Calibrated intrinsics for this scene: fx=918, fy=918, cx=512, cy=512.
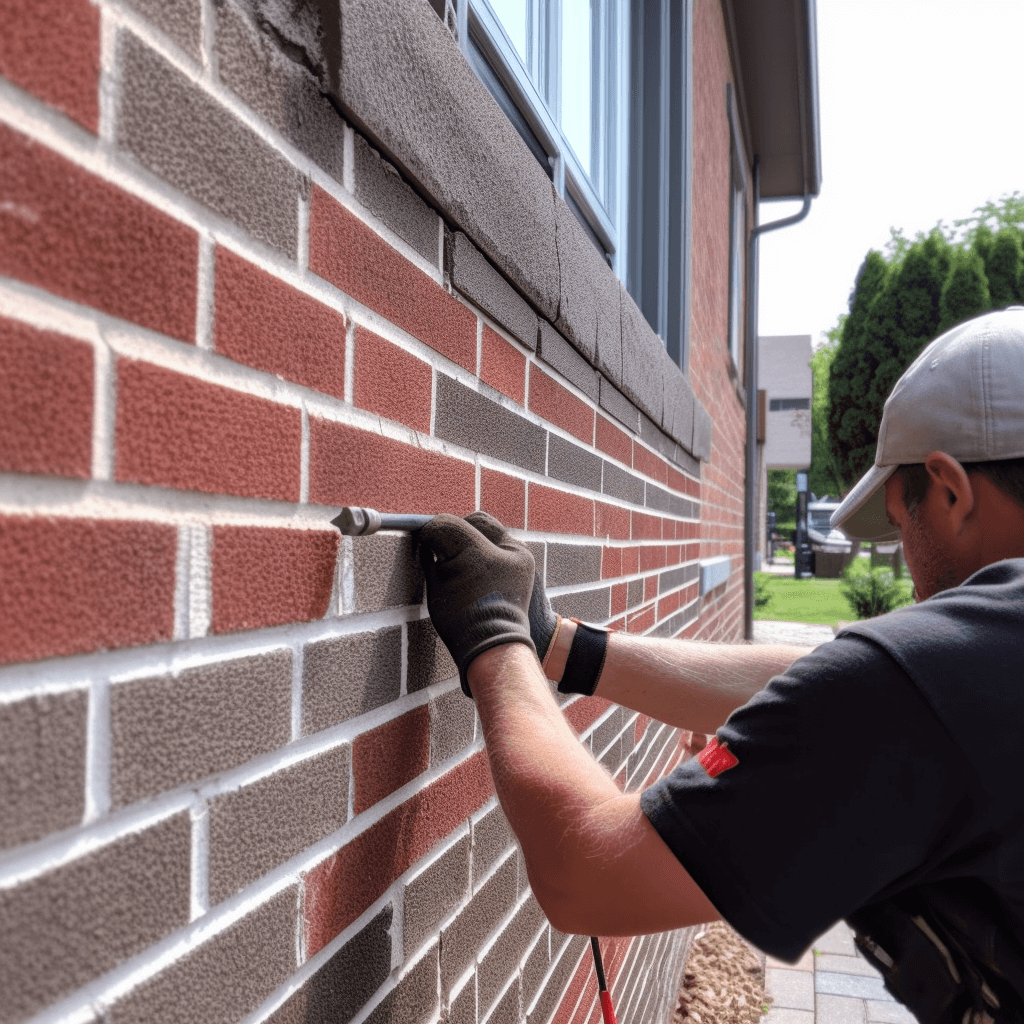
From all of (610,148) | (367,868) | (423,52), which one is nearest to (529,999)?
(367,868)

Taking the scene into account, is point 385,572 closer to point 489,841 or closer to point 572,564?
point 489,841

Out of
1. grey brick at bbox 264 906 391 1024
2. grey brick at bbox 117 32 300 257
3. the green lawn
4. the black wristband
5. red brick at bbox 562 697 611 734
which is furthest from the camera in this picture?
the green lawn

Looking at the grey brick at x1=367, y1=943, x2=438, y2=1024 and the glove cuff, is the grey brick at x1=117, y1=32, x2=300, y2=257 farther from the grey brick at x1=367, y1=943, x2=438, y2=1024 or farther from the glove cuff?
the grey brick at x1=367, y1=943, x2=438, y2=1024

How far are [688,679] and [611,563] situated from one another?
430 millimetres

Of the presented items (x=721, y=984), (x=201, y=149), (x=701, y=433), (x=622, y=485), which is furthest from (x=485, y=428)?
(x=721, y=984)

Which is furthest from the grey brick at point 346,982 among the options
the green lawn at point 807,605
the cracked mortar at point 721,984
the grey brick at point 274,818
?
the green lawn at point 807,605

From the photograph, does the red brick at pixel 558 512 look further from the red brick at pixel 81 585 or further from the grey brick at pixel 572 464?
the red brick at pixel 81 585

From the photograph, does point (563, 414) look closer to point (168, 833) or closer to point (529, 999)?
point (529, 999)

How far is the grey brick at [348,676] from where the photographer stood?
0.94 m

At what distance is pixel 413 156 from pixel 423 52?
148 millimetres

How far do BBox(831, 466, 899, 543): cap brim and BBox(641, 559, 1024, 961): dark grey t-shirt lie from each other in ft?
2.98

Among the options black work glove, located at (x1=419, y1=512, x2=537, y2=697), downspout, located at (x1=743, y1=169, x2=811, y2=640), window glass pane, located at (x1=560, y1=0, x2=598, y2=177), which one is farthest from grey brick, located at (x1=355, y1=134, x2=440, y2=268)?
downspout, located at (x1=743, y1=169, x2=811, y2=640)

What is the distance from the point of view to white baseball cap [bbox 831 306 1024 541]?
163 centimetres

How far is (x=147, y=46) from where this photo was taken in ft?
2.21
